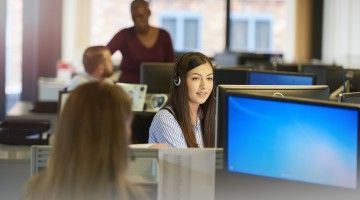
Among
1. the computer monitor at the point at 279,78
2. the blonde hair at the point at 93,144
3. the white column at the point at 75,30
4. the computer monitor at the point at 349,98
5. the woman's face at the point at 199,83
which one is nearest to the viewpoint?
the blonde hair at the point at 93,144

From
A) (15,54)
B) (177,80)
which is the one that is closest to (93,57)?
(177,80)

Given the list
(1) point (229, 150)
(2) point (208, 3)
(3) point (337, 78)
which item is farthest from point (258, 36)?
(1) point (229, 150)

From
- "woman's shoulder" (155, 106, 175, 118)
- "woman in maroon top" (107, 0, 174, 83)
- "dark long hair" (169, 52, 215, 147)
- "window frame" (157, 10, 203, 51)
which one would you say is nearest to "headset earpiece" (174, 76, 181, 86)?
"dark long hair" (169, 52, 215, 147)

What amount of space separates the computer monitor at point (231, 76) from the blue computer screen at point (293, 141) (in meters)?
2.53

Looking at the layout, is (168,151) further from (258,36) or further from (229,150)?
(258,36)

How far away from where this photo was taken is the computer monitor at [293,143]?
228 centimetres

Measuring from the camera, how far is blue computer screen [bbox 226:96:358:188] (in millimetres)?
2281

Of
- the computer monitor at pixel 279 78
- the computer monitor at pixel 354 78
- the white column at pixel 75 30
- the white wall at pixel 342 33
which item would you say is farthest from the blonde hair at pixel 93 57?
the white wall at pixel 342 33

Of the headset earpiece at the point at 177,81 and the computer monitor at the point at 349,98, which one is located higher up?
the headset earpiece at the point at 177,81

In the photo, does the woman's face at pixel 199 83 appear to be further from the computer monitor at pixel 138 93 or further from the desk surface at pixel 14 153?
the computer monitor at pixel 138 93

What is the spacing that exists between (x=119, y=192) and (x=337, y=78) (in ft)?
12.1

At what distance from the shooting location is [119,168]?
6.31 feet

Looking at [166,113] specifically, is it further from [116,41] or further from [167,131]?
[116,41]

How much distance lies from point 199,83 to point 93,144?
5.27ft
